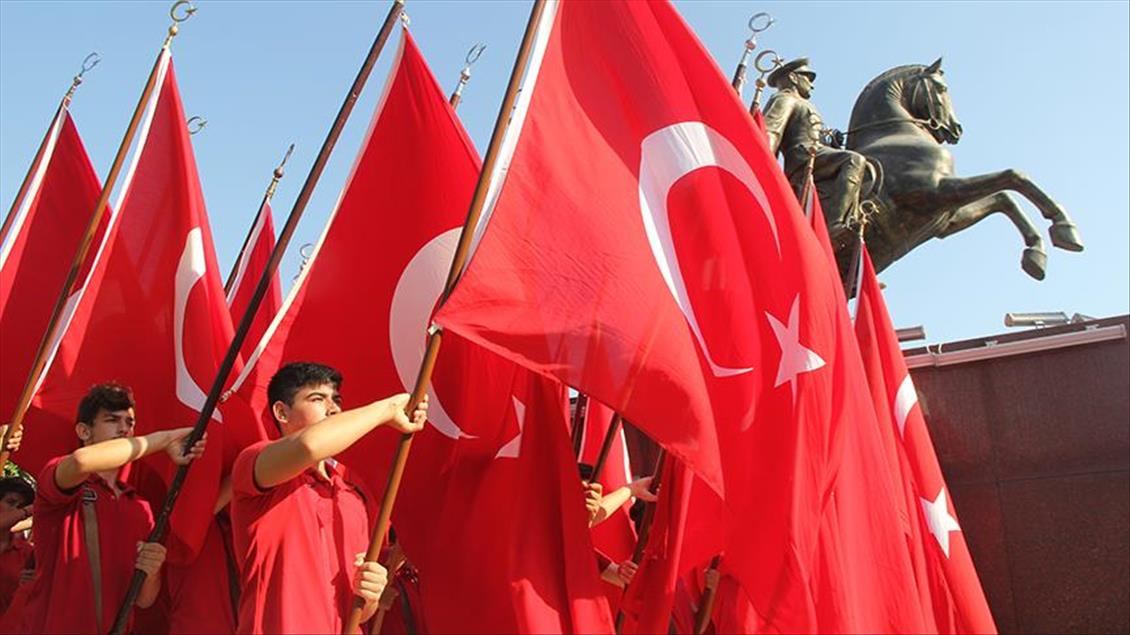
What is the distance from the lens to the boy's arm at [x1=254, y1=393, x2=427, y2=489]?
3578mm

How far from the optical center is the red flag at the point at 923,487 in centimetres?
614

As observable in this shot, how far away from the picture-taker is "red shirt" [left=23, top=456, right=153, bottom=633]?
4277mm

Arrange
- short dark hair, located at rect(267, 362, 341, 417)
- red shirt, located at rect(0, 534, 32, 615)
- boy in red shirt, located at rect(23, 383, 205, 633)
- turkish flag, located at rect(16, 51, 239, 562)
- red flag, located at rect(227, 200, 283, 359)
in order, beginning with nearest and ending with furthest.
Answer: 1. short dark hair, located at rect(267, 362, 341, 417)
2. boy in red shirt, located at rect(23, 383, 205, 633)
3. red shirt, located at rect(0, 534, 32, 615)
4. turkish flag, located at rect(16, 51, 239, 562)
5. red flag, located at rect(227, 200, 283, 359)

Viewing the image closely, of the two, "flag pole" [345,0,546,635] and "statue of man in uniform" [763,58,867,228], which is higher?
"statue of man in uniform" [763,58,867,228]

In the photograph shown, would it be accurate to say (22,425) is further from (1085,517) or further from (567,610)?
(1085,517)

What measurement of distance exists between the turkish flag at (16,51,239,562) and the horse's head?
7410 mm

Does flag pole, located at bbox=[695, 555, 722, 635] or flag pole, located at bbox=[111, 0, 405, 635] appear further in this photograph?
flag pole, located at bbox=[695, 555, 722, 635]

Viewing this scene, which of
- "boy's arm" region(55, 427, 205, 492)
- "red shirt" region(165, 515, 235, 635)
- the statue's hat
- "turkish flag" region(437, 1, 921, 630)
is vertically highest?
the statue's hat

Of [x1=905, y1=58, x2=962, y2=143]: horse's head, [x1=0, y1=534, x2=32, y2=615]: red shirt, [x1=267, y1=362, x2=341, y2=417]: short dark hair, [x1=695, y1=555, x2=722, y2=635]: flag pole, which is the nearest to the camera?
[x1=267, y1=362, x2=341, y2=417]: short dark hair

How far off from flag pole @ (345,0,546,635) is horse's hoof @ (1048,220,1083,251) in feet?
22.5

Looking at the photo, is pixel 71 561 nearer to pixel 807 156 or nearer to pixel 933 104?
pixel 807 156

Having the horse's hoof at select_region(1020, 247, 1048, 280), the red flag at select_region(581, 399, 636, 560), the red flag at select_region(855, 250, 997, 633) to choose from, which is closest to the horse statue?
the horse's hoof at select_region(1020, 247, 1048, 280)

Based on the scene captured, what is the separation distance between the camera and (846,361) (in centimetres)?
477

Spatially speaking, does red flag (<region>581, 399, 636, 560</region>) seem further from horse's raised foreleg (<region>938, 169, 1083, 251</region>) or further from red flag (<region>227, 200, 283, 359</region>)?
horse's raised foreleg (<region>938, 169, 1083, 251</region>)
